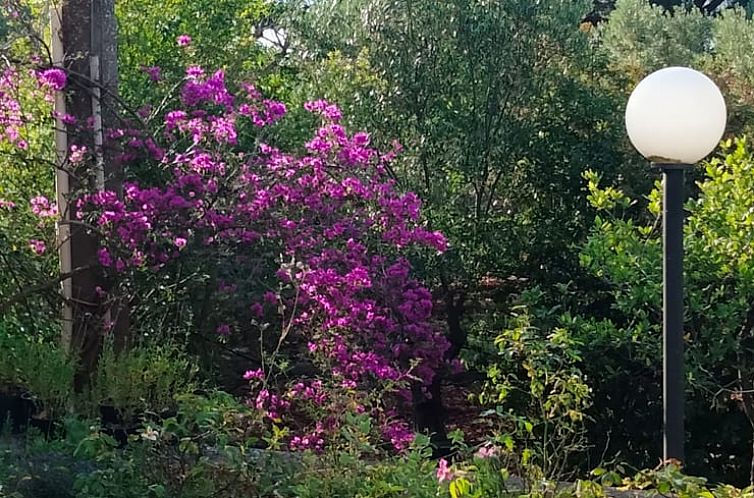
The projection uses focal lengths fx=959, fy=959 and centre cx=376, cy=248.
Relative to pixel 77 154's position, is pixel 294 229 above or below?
below

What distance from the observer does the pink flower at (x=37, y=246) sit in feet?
15.8

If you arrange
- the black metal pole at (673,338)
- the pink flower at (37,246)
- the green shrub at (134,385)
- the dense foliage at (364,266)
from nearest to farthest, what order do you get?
the dense foliage at (364,266) < the black metal pole at (673,338) < the green shrub at (134,385) < the pink flower at (37,246)

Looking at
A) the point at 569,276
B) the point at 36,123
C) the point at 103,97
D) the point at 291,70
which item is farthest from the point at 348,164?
the point at 291,70

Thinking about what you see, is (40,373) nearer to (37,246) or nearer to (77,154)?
(37,246)

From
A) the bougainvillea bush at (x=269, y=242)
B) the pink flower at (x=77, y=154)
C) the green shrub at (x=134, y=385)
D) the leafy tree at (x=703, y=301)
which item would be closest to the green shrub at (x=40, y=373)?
the green shrub at (x=134, y=385)

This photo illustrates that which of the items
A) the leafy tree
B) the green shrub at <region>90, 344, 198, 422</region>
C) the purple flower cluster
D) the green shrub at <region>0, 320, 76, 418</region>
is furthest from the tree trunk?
the leafy tree

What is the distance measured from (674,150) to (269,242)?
98.0 inches

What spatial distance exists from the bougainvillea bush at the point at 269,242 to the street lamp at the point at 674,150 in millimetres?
1370

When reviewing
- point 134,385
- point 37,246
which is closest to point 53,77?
point 37,246

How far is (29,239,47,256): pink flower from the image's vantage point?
15.8ft

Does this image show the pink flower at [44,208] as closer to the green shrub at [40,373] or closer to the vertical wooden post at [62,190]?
the vertical wooden post at [62,190]

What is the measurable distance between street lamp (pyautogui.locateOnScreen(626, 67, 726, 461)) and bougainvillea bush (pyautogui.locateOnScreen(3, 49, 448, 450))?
53.9 inches

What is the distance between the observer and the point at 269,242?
523 centimetres

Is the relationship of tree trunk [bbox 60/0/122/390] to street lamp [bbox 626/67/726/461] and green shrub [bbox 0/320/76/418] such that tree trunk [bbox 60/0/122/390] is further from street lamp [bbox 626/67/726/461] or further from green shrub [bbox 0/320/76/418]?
street lamp [bbox 626/67/726/461]
